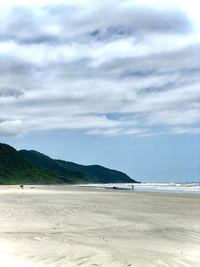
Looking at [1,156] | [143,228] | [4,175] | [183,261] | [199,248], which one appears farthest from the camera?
[1,156]

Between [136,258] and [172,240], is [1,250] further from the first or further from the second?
[172,240]

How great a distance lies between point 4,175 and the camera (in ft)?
541

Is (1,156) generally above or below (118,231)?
above

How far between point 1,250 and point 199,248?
5940mm

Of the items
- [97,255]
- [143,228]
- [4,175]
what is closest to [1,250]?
[97,255]

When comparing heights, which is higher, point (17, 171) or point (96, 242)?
point (17, 171)

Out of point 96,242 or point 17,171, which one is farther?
point 17,171

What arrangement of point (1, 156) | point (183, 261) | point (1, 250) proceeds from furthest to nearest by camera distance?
point (1, 156) < point (1, 250) < point (183, 261)

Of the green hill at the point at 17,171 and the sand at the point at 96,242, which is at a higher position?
the green hill at the point at 17,171

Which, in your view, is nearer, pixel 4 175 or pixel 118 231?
pixel 118 231

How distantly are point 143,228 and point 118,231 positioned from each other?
1.70 meters

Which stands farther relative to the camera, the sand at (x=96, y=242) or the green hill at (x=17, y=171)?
the green hill at (x=17, y=171)

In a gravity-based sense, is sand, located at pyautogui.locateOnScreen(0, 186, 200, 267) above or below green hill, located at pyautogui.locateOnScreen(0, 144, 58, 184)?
below

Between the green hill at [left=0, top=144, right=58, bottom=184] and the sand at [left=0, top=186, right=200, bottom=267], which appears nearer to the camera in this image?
the sand at [left=0, top=186, right=200, bottom=267]
